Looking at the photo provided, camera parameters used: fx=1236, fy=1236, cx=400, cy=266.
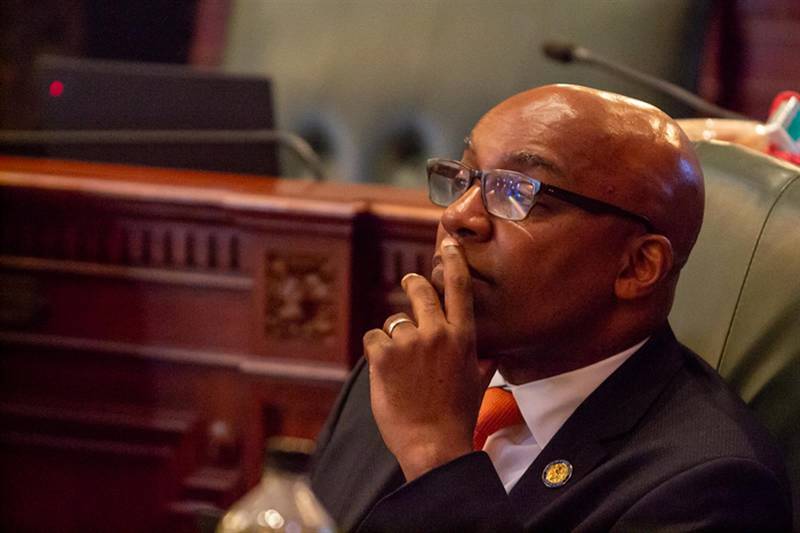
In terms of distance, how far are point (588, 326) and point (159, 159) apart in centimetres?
156

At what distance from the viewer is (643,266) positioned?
132cm

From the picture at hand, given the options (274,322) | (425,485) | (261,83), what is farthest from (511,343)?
(261,83)

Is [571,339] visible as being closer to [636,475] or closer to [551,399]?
[551,399]

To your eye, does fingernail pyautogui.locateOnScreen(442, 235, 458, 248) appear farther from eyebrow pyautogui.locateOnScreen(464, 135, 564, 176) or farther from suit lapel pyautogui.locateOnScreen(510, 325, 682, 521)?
suit lapel pyautogui.locateOnScreen(510, 325, 682, 521)

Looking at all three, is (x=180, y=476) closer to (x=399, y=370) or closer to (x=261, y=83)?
(x=261, y=83)

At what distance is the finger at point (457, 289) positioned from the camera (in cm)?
129

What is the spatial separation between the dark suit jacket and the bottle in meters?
0.37

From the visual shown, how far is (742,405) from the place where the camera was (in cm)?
133

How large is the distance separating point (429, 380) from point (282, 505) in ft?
1.58

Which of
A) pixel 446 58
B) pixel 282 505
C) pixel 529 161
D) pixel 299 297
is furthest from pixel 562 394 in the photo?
pixel 446 58

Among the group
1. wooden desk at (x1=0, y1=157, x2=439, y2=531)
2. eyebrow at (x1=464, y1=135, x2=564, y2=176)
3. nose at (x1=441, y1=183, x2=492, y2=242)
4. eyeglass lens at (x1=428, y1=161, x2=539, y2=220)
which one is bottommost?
wooden desk at (x1=0, y1=157, x2=439, y2=531)

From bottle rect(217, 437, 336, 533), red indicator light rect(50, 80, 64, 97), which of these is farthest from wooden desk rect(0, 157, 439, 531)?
bottle rect(217, 437, 336, 533)

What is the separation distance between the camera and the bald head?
1298 mm

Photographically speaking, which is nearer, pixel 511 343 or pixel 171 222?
pixel 511 343
